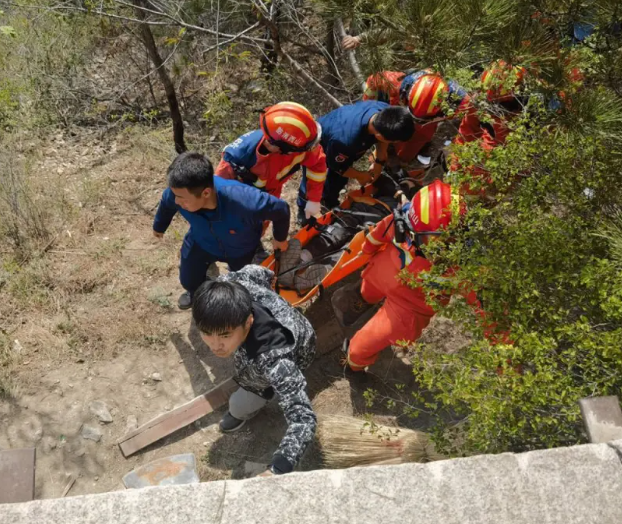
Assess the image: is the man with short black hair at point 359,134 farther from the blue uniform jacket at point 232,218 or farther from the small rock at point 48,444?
the small rock at point 48,444

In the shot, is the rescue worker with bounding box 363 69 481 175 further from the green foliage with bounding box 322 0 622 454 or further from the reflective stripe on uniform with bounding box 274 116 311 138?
the green foliage with bounding box 322 0 622 454

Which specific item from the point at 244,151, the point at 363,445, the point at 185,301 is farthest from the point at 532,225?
the point at 185,301

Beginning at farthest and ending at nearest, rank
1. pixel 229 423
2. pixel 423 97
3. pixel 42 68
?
1. pixel 42 68
2. pixel 423 97
3. pixel 229 423

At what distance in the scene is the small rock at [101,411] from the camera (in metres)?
3.36

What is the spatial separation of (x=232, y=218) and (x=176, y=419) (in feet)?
4.51

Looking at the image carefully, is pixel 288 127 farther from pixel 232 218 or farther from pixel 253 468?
pixel 253 468

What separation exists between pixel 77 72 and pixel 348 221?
409 centimetres

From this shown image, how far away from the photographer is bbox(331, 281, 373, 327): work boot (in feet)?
12.4

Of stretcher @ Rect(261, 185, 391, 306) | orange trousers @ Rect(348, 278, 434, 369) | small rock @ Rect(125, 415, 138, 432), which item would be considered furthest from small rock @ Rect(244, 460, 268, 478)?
stretcher @ Rect(261, 185, 391, 306)

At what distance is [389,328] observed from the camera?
123 inches

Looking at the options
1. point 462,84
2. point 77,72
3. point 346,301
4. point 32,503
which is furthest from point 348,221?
point 77,72

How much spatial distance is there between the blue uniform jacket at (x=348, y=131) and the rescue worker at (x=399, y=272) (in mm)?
1166

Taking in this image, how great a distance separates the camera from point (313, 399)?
352cm

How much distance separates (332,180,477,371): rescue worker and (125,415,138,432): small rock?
149 cm
